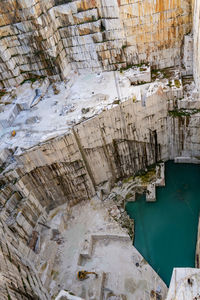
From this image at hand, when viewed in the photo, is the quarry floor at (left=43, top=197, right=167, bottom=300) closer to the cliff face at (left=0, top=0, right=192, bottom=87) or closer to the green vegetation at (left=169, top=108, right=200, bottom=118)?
the green vegetation at (left=169, top=108, right=200, bottom=118)

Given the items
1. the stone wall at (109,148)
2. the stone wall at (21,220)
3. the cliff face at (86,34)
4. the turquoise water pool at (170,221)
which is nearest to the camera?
the stone wall at (21,220)

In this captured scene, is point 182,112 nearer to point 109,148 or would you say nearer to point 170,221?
point 109,148

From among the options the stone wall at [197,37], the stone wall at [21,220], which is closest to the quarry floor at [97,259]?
the stone wall at [21,220]

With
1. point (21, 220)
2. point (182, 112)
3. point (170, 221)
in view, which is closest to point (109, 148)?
point (182, 112)

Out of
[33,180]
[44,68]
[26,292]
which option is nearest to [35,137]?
[33,180]

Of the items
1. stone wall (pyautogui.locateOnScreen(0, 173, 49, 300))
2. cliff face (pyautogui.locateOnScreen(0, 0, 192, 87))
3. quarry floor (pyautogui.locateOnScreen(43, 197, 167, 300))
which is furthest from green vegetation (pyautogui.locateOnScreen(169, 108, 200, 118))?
stone wall (pyautogui.locateOnScreen(0, 173, 49, 300))

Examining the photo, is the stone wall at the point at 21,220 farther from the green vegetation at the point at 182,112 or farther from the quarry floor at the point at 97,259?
the green vegetation at the point at 182,112
